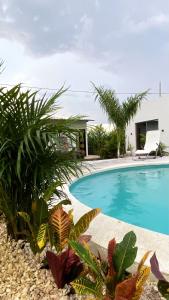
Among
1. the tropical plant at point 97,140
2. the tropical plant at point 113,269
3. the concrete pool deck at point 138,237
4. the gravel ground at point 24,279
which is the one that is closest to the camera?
the tropical plant at point 113,269

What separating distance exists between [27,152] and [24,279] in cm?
137

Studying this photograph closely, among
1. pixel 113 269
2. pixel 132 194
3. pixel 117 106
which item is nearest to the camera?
pixel 113 269

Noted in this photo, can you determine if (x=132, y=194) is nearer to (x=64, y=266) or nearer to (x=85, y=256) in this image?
(x=64, y=266)

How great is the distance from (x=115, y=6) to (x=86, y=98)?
12239 millimetres

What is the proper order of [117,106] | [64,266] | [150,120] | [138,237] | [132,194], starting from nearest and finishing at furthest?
[64,266] < [138,237] < [132,194] < [117,106] < [150,120]

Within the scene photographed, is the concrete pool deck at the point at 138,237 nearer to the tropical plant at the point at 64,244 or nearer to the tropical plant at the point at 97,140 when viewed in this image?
the tropical plant at the point at 64,244

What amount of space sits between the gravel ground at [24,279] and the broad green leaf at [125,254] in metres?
0.49

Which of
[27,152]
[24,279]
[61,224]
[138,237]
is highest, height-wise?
[27,152]

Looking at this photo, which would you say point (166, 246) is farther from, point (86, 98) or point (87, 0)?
point (86, 98)

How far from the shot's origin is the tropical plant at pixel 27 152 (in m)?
3.76

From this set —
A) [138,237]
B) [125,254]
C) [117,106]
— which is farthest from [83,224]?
[117,106]

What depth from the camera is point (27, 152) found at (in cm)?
371

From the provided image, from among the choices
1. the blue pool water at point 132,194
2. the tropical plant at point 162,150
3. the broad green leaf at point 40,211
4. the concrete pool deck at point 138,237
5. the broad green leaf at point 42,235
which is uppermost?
A: the tropical plant at point 162,150

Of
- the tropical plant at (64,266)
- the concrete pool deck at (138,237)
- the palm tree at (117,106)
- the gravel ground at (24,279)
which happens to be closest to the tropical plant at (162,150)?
the palm tree at (117,106)
